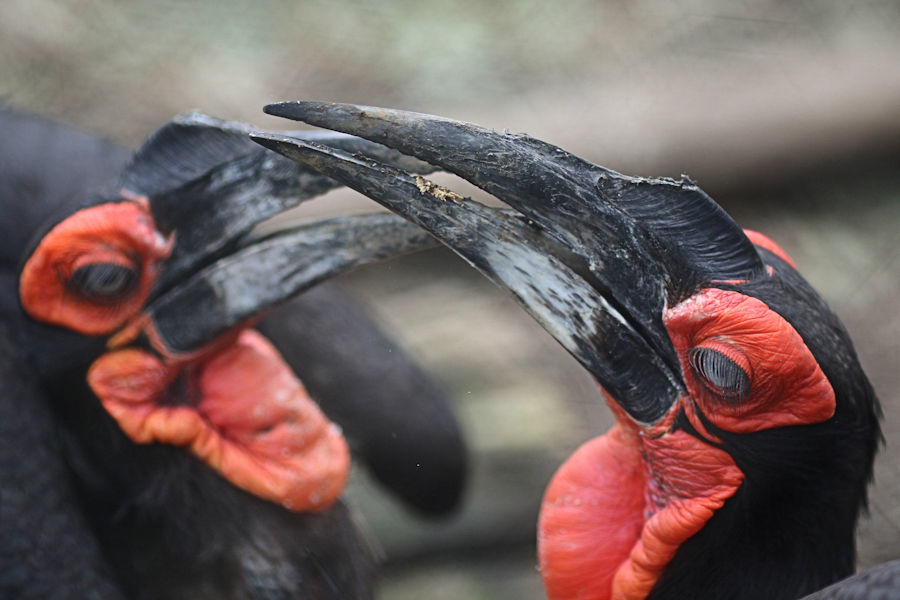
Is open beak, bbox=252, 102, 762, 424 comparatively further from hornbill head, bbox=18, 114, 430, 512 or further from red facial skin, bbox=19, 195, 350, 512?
red facial skin, bbox=19, 195, 350, 512

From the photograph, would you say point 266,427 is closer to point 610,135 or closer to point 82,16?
point 610,135

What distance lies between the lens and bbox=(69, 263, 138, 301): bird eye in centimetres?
198

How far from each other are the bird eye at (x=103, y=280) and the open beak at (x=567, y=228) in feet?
2.05

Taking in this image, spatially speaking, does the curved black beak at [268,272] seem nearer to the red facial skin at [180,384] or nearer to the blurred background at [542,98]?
the red facial skin at [180,384]

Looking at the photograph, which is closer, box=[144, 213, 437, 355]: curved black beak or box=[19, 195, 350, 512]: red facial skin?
box=[144, 213, 437, 355]: curved black beak

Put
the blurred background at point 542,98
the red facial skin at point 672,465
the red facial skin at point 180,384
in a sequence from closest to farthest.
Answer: the red facial skin at point 672,465
the red facial skin at point 180,384
the blurred background at point 542,98

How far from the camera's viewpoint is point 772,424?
1447 mm

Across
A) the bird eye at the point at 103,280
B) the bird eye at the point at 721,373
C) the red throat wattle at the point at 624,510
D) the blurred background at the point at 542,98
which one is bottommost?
the red throat wattle at the point at 624,510

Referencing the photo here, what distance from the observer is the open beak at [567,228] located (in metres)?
1.43

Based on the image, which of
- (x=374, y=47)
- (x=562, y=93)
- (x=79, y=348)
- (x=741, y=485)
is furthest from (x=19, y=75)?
(x=741, y=485)

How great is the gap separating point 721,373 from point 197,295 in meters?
1.04

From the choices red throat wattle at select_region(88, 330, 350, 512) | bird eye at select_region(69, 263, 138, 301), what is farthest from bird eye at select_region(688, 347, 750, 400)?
bird eye at select_region(69, 263, 138, 301)

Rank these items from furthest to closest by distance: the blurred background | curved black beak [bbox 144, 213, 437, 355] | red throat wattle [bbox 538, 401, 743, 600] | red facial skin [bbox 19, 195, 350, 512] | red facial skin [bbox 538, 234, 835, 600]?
1. the blurred background
2. red facial skin [bbox 19, 195, 350, 512]
3. curved black beak [bbox 144, 213, 437, 355]
4. red throat wattle [bbox 538, 401, 743, 600]
5. red facial skin [bbox 538, 234, 835, 600]

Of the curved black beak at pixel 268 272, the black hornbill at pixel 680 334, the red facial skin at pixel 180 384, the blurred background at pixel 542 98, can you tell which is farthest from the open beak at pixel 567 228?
the blurred background at pixel 542 98
